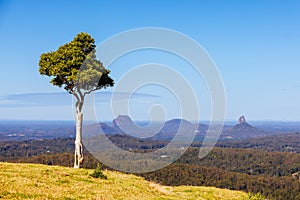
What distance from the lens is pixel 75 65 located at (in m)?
35.7

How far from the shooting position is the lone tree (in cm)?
3538

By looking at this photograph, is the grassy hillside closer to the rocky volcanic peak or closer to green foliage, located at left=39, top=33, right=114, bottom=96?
green foliage, located at left=39, top=33, right=114, bottom=96

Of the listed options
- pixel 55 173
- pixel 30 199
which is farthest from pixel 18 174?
pixel 30 199

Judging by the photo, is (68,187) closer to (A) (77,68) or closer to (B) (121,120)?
(A) (77,68)

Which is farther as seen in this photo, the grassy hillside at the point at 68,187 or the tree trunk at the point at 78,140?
the tree trunk at the point at 78,140

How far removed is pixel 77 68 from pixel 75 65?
44cm

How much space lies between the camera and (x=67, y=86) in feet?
122

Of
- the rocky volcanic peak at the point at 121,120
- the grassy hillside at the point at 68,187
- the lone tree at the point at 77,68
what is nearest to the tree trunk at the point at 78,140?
the lone tree at the point at 77,68

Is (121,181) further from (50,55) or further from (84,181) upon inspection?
(50,55)

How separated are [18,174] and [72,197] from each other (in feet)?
25.5

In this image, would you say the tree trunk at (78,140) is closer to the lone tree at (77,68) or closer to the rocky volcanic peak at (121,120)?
the lone tree at (77,68)

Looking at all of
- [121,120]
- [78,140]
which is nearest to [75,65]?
[78,140]

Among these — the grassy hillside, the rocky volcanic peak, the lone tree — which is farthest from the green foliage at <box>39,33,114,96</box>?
the grassy hillside

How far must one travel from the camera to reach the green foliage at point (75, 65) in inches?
1391
